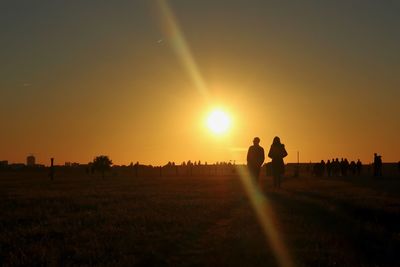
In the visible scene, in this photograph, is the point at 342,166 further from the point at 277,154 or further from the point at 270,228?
the point at 270,228

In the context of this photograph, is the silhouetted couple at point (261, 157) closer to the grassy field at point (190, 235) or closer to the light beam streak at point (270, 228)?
the light beam streak at point (270, 228)

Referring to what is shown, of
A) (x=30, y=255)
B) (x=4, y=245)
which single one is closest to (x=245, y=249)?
(x=30, y=255)

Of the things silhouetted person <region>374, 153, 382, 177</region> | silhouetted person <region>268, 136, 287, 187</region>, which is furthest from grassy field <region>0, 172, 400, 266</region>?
silhouetted person <region>374, 153, 382, 177</region>

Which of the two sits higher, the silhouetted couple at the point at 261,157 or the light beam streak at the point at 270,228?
the silhouetted couple at the point at 261,157

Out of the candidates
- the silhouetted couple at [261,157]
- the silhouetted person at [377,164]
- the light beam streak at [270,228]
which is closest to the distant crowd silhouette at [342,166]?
the silhouetted person at [377,164]

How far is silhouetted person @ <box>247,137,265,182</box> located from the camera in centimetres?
2553

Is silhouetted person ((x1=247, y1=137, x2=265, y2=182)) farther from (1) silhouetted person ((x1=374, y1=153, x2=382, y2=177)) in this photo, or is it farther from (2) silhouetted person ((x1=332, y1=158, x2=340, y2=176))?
(2) silhouetted person ((x1=332, y1=158, x2=340, y2=176))

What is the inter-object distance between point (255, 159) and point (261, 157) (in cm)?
31

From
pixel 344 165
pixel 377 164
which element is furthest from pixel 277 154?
pixel 344 165

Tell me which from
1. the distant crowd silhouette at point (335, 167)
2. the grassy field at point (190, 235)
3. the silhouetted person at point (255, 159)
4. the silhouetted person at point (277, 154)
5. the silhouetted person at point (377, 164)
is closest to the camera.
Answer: the grassy field at point (190, 235)

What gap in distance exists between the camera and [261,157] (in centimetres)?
2566

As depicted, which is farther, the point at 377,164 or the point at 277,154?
the point at 377,164

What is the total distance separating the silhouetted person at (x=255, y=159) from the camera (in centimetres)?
2553

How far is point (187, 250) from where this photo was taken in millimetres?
9656
